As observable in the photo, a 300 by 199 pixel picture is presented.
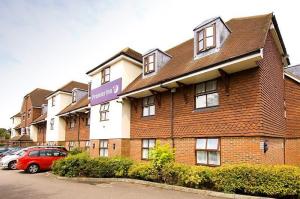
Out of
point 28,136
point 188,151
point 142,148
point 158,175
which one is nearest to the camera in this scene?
point 158,175

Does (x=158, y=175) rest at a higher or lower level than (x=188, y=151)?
lower

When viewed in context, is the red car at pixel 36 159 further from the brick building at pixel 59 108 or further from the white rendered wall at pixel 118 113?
the brick building at pixel 59 108

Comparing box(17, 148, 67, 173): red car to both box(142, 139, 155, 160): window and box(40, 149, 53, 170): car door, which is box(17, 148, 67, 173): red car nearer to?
box(40, 149, 53, 170): car door

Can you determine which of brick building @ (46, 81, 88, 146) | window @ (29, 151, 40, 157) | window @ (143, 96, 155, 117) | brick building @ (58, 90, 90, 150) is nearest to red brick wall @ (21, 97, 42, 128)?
brick building @ (46, 81, 88, 146)

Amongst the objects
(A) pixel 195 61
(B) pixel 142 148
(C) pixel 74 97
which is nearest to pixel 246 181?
(A) pixel 195 61

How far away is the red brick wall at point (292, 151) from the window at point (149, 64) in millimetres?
8625

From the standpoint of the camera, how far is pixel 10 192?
1192 cm

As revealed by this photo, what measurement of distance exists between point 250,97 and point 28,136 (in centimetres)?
3933

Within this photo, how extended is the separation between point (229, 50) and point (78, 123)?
61.9 ft

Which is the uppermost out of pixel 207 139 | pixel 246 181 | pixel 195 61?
pixel 195 61

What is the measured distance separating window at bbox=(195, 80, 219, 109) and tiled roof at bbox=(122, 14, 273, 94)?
1018 mm

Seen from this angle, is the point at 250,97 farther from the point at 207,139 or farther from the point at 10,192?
the point at 10,192

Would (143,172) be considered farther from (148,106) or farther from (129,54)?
(129,54)

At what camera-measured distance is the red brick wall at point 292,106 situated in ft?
49.4
